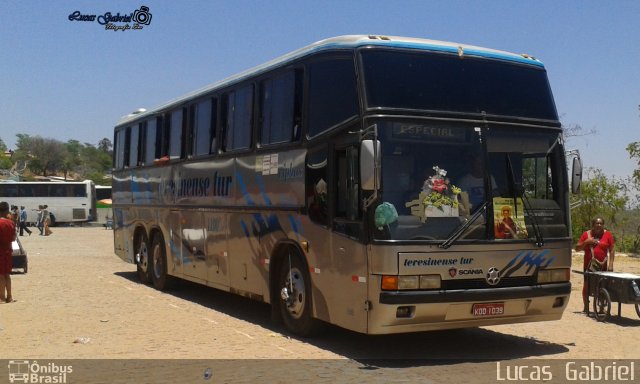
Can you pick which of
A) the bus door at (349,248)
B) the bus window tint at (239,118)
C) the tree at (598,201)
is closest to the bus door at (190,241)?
the bus window tint at (239,118)

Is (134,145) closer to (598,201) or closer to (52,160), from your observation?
(598,201)

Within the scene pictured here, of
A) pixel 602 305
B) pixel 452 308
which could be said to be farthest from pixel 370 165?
pixel 602 305

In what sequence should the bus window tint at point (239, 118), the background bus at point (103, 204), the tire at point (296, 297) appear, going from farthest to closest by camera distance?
the background bus at point (103, 204) → the bus window tint at point (239, 118) → the tire at point (296, 297)

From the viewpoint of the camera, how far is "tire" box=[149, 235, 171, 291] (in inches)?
642

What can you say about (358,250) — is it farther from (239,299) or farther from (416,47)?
(239,299)

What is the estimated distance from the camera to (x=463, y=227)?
8742 mm

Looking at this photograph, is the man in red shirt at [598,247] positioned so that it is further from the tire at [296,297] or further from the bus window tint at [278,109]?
the bus window tint at [278,109]

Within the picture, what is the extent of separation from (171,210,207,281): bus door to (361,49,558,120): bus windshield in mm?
5888

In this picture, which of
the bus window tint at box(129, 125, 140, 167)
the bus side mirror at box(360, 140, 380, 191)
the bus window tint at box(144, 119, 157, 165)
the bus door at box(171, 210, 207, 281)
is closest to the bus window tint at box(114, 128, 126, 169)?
the bus window tint at box(129, 125, 140, 167)

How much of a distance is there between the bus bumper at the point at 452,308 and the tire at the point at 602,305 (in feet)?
10.5

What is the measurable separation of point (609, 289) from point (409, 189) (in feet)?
17.2

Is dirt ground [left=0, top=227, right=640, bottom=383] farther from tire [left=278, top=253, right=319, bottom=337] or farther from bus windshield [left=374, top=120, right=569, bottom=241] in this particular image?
bus windshield [left=374, top=120, right=569, bottom=241]

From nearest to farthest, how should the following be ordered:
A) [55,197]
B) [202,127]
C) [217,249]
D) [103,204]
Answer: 1. [217,249]
2. [202,127]
3. [55,197]
4. [103,204]

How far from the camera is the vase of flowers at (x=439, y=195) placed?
861 cm
